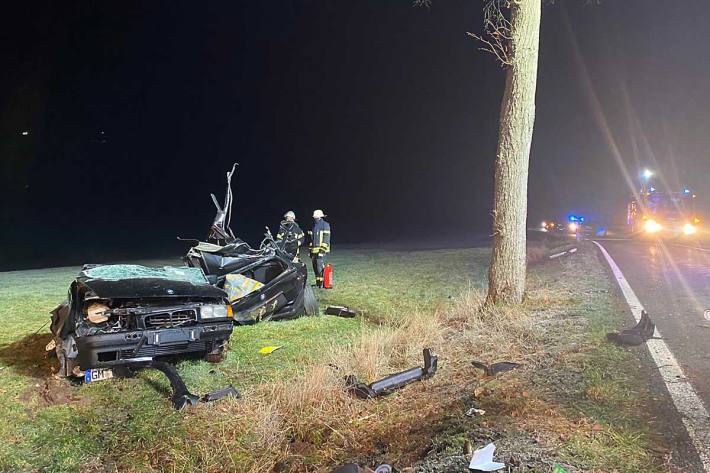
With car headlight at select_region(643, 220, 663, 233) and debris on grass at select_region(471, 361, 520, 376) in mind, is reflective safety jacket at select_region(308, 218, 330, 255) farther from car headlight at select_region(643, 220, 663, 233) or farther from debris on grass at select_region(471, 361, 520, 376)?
car headlight at select_region(643, 220, 663, 233)

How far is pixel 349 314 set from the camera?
8.99m

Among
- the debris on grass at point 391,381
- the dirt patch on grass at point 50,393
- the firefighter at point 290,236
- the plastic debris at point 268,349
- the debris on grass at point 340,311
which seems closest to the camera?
the debris on grass at point 391,381

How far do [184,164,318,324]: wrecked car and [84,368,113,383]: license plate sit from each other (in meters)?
2.42

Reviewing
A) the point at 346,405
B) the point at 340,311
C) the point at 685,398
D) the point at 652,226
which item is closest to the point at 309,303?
the point at 340,311

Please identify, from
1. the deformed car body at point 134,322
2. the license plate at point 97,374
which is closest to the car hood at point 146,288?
the deformed car body at point 134,322

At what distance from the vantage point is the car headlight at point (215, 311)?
592 centimetres

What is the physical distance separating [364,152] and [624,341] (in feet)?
259

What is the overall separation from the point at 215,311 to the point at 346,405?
2.06 metres

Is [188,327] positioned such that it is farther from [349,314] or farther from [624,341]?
[624,341]

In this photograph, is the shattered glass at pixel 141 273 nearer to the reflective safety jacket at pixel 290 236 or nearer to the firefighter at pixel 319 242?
the reflective safety jacket at pixel 290 236

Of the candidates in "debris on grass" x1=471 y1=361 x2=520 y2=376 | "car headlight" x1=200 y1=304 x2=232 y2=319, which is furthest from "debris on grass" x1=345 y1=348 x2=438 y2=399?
"car headlight" x1=200 y1=304 x2=232 y2=319

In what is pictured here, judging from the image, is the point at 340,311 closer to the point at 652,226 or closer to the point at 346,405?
the point at 346,405

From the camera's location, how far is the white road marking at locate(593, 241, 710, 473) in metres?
3.33

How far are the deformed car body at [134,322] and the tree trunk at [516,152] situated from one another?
13.0 ft
